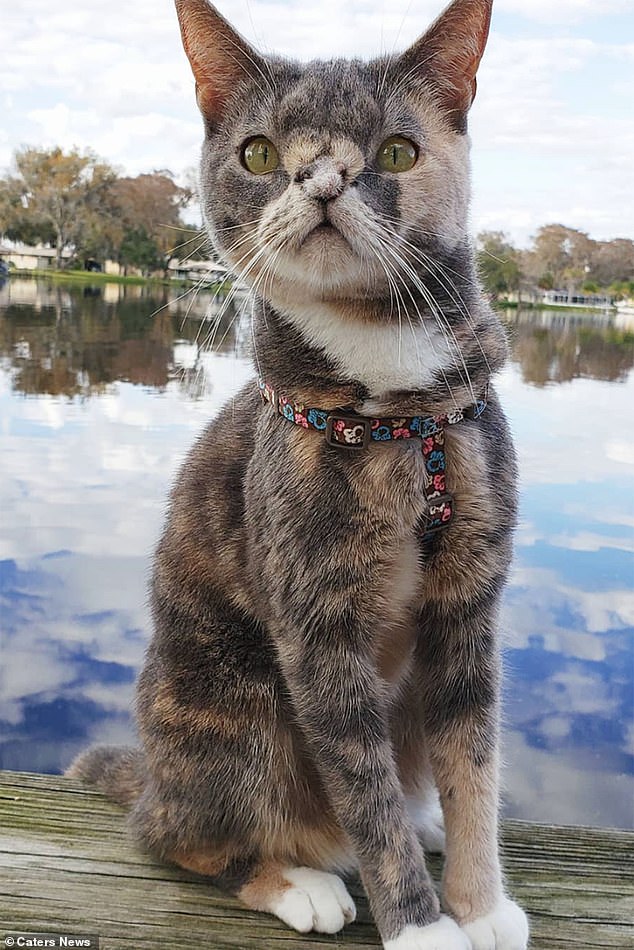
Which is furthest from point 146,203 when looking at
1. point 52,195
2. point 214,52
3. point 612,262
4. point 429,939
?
point 429,939

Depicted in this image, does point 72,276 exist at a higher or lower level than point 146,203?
lower

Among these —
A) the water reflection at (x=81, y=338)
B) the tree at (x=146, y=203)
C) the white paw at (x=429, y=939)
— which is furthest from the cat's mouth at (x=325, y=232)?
the water reflection at (x=81, y=338)

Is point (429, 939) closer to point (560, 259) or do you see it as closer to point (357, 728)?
point (357, 728)

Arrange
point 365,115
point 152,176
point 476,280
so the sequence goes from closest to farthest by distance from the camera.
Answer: point 365,115 < point 476,280 < point 152,176

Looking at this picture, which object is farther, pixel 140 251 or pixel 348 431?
pixel 140 251

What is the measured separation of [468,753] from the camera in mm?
1268

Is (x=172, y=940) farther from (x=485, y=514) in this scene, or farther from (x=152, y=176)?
(x=152, y=176)

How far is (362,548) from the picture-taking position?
3.70 ft

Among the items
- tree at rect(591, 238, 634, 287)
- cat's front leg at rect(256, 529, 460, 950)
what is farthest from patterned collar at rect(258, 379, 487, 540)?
tree at rect(591, 238, 634, 287)

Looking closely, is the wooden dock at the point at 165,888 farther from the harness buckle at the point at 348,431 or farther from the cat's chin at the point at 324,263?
the cat's chin at the point at 324,263

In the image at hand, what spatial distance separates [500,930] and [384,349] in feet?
2.53

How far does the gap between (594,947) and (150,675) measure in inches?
28.3

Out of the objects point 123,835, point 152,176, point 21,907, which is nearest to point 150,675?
point 123,835

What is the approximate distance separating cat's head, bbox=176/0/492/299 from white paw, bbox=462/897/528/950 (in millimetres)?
827
